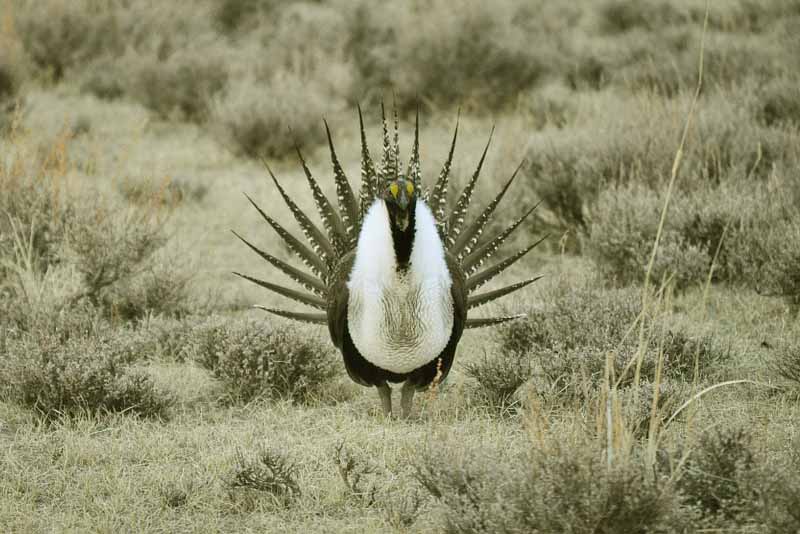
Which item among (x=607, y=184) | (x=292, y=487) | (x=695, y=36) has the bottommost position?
(x=292, y=487)

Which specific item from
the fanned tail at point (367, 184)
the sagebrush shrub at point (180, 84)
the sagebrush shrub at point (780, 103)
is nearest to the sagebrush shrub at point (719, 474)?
the fanned tail at point (367, 184)

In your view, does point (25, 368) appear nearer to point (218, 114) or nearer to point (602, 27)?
point (218, 114)

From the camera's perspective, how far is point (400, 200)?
2.58 metres

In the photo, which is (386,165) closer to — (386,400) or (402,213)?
(402,213)

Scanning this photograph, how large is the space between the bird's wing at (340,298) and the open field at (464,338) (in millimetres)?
325

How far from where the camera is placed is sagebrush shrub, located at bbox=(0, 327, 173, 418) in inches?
122

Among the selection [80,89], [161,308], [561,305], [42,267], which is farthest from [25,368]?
[80,89]

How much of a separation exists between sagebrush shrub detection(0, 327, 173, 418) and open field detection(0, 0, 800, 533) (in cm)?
1

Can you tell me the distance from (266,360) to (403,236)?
3.17 ft

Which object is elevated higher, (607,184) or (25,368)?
(607,184)

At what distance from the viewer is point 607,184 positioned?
203 inches

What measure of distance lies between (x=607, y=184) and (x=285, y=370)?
2512mm

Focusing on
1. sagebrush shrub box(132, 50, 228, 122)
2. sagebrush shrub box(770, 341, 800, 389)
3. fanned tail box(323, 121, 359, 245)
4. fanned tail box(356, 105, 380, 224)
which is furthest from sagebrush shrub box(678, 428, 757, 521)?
sagebrush shrub box(132, 50, 228, 122)

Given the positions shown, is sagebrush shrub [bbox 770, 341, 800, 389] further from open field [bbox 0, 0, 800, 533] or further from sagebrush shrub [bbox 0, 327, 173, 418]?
sagebrush shrub [bbox 0, 327, 173, 418]
